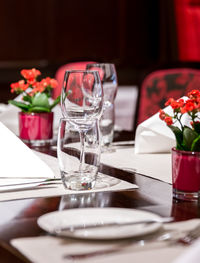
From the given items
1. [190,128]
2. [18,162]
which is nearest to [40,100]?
[18,162]

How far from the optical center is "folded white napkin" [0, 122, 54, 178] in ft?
3.59

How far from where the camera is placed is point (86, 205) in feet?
3.05

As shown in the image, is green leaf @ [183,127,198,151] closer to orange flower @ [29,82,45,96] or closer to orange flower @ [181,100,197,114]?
orange flower @ [181,100,197,114]

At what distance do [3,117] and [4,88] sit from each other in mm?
2351

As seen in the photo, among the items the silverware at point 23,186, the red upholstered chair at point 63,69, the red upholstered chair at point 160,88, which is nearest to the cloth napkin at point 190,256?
the silverware at point 23,186

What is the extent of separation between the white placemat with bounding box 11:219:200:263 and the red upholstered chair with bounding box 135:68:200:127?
146cm

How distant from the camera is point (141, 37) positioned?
4.80 metres

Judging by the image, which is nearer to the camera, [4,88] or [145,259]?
[145,259]

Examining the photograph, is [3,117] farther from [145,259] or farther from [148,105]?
[145,259]

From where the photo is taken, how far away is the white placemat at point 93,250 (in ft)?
2.19

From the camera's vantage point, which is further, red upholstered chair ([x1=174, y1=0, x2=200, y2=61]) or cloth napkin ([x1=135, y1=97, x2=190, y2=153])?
red upholstered chair ([x1=174, y1=0, x2=200, y2=61])

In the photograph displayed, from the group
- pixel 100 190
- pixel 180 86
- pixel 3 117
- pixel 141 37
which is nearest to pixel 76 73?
pixel 100 190

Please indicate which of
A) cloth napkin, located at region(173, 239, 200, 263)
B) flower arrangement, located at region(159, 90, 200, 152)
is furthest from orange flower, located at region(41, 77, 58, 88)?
cloth napkin, located at region(173, 239, 200, 263)

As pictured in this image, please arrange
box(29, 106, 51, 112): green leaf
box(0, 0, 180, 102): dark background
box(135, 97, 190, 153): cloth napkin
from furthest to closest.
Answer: box(0, 0, 180, 102): dark background → box(29, 106, 51, 112): green leaf → box(135, 97, 190, 153): cloth napkin
